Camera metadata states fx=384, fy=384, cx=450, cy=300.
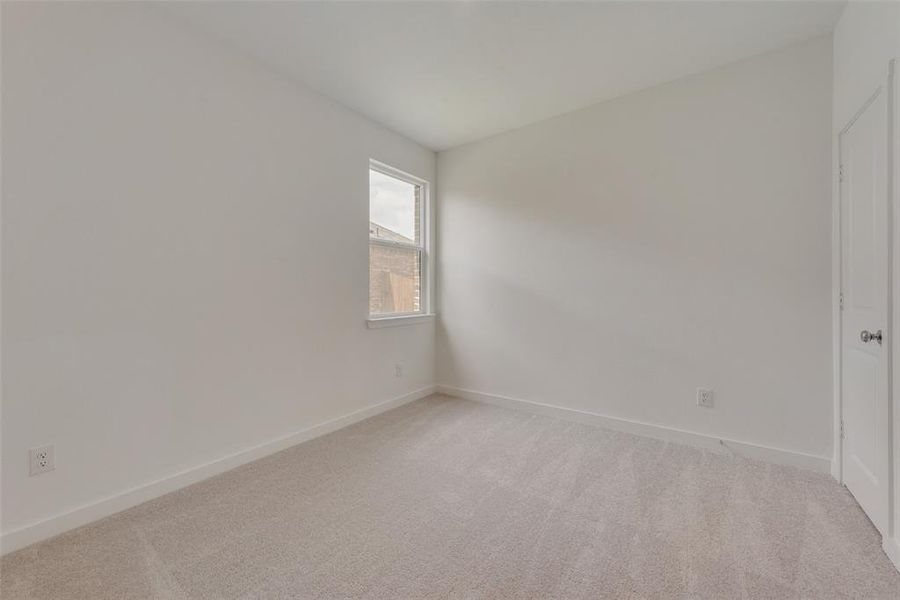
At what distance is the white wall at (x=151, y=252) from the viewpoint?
1.60m

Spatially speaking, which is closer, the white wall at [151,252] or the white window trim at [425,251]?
the white wall at [151,252]

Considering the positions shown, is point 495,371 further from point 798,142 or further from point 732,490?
point 798,142

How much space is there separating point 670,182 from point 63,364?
11.7ft

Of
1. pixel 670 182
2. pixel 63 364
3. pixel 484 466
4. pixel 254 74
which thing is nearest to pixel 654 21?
pixel 670 182

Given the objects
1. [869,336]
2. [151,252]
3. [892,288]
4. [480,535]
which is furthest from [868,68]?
[151,252]

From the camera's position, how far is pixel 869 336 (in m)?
1.69

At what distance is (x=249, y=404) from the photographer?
7.85ft

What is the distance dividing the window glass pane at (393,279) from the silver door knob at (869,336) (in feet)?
9.73

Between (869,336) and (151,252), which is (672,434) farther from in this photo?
(151,252)

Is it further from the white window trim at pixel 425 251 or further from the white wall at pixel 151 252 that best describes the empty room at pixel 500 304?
the white window trim at pixel 425 251

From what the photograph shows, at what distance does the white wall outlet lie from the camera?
161 cm

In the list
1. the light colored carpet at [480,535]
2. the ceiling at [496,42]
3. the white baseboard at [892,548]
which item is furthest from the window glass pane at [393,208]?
the white baseboard at [892,548]

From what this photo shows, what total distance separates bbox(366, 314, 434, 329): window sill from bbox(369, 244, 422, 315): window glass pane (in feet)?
0.34

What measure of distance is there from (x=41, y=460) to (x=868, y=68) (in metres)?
4.02
